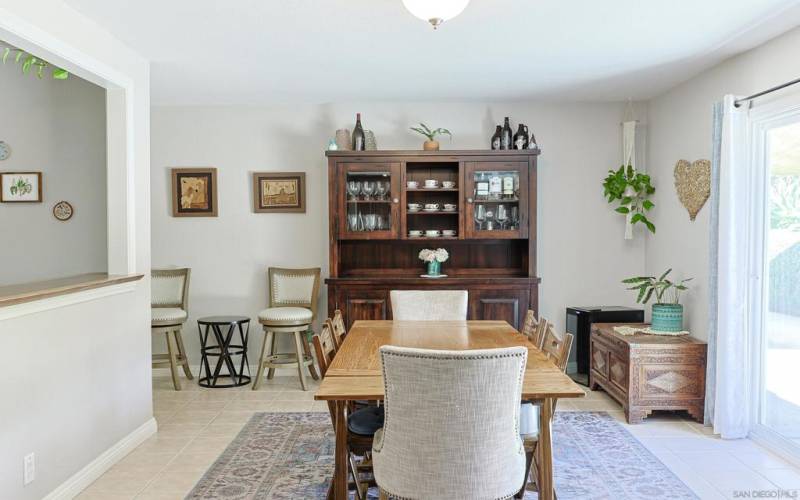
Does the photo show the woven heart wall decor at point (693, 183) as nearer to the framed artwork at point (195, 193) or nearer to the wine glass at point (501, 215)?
the wine glass at point (501, 215)

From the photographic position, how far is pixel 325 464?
128 inches

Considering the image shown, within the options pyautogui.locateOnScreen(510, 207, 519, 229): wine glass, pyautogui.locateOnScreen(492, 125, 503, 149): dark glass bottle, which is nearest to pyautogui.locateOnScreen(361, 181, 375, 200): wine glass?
pyautogui.locateOnScreen(492, 125, 503, 149): dark glass bottle

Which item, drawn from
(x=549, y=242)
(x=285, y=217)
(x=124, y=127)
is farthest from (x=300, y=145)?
(x=549, y=242)

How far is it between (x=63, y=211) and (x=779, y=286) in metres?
4.90

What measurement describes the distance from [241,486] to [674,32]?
3.42m

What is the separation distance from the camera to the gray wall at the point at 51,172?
4.49 meters

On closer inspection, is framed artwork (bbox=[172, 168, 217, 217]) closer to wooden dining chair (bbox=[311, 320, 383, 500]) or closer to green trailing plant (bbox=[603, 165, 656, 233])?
wooden dining chair (bbox=[311, 320, 383, 500])

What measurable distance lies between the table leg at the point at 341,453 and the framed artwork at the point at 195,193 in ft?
11.3

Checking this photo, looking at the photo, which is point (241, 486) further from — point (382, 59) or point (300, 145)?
point (300, 145)

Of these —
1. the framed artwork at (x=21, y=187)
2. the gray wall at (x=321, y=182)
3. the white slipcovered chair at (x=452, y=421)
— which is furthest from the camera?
the gray wall at (x=321, y=182)

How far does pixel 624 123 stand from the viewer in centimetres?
518

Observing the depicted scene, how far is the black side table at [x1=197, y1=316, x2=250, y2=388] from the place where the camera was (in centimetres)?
492

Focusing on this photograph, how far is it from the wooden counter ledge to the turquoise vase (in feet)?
11.6

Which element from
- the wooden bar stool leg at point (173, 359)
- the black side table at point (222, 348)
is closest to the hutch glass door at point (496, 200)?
the black side table at point (222, 348)
